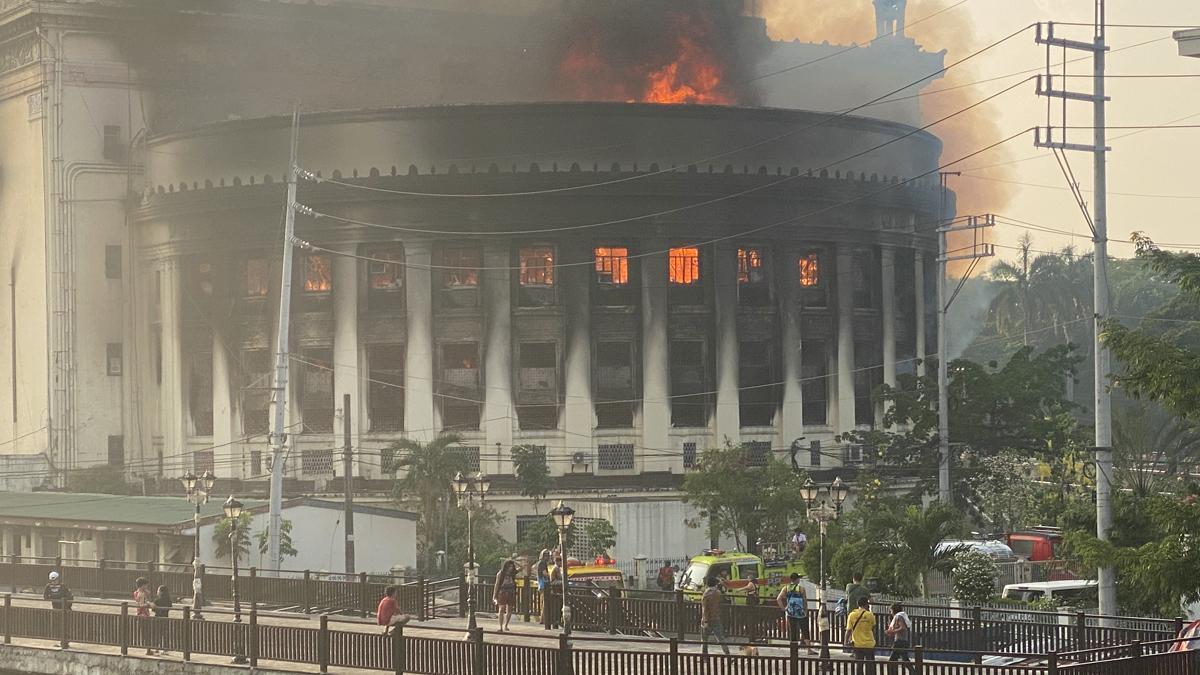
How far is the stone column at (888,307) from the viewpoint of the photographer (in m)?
81.9

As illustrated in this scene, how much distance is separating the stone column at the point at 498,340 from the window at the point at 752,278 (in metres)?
10.5

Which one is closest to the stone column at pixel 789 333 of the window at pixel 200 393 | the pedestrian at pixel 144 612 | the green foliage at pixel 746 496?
the green foliage at pixel 746 496

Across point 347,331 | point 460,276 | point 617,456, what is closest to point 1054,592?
point 617,456

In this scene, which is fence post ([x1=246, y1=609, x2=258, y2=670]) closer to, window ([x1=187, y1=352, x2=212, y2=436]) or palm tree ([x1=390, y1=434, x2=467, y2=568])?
palm tree ([x1=390, y1=434, x2=467, y2=568])

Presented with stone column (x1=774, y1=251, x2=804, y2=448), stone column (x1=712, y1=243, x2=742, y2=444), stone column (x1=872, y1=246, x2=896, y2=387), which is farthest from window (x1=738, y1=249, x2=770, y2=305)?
stone column (x1=872, y1=246, x2=896, y2=387)

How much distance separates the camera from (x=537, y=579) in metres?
41.7

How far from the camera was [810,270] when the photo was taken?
80062 mm

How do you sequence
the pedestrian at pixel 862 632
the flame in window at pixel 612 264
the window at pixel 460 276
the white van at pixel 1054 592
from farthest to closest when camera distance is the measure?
the window at pixel 460 276 → the flame in window at pixel 612 264 → the white van at pixel 1054 592 → the pedestrian at pixel 862 632

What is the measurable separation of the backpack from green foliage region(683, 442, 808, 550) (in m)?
29.5

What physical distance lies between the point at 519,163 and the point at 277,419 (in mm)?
27226

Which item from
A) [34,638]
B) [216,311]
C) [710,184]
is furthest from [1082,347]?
[34,638]

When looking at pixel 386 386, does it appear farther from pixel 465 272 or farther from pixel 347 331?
pixel 465 272

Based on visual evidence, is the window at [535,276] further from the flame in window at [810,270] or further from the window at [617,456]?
the flame in window at [810,270]

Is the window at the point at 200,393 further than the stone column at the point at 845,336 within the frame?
Yes
